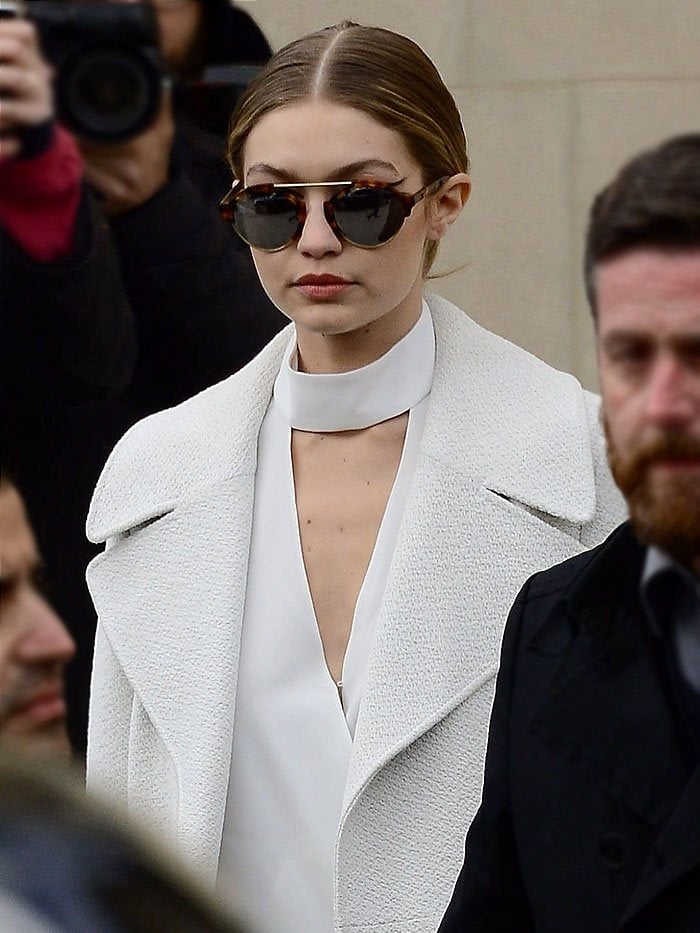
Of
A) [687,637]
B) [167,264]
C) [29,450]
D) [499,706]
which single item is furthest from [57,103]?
[687,637]

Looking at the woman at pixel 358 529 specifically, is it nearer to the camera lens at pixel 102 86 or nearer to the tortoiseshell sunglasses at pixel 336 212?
the tortoiseshell sunglasses at pixel 336 212

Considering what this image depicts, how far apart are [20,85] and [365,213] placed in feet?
2.11

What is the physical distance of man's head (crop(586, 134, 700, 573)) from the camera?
104 centimetres

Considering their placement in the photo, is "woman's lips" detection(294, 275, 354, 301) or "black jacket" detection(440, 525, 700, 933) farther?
"woman's lips" detection(294, 275, 354, 301)

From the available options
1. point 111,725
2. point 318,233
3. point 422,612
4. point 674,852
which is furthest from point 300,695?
point 674,852

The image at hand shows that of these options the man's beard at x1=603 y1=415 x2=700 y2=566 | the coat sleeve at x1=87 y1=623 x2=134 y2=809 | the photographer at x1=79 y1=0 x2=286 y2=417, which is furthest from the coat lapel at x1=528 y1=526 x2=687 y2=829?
the photographer at x1=79 y1=0 x2=286 y2=417

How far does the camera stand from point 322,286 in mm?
1532

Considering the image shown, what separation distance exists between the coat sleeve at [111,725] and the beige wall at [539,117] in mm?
658

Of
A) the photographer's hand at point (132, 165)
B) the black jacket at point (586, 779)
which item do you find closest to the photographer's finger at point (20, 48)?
the photographer's hand at point (132, 165)

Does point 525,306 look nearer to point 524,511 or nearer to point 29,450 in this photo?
point 524,511

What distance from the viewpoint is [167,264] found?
212 cm

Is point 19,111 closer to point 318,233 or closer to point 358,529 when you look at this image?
point 318,233

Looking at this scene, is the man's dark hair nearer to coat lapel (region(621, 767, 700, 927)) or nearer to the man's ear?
coat lapel (region(621, 767, 700, 927))

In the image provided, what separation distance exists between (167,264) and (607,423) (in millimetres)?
1112
